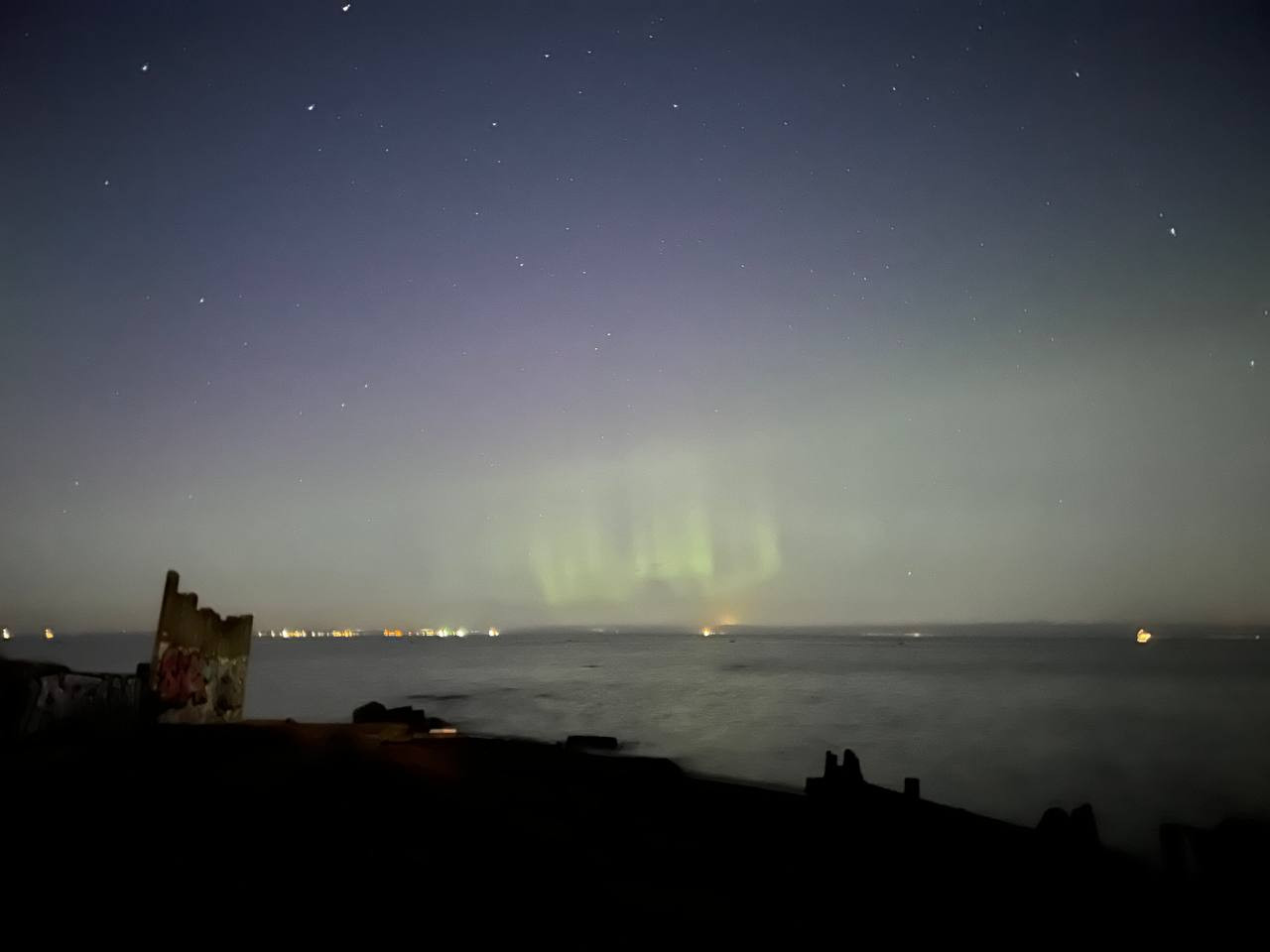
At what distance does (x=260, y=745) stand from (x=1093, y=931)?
15872 millimetres

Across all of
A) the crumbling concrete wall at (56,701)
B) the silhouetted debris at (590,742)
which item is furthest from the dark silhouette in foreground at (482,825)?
the silhouetted debris at (590,742)

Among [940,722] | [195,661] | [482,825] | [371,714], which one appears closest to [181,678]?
[195,661]

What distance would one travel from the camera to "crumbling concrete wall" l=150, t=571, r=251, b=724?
19000 mm

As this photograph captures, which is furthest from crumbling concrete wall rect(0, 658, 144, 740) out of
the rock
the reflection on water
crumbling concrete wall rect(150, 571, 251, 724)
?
the reflection on water

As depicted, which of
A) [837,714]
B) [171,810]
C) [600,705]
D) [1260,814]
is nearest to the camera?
[171,810]

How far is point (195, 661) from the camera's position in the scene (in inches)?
811

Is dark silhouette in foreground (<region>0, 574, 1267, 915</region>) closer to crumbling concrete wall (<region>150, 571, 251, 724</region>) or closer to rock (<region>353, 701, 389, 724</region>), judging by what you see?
crumbling concrete wall (<region>150, 571, 251, 724</region>)

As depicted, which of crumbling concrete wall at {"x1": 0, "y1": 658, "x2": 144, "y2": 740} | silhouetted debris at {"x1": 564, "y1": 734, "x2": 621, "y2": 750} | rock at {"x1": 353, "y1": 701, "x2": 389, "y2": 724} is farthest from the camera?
silhouetted debris at {"x1": 564, "y1": 734, "x2": 621, "y2": 750}

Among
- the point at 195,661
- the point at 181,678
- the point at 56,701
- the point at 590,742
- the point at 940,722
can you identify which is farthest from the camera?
the point at 940,722

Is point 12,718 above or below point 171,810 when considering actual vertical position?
above

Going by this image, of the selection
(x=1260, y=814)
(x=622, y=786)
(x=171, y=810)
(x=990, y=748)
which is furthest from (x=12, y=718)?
(x=990, y=748)

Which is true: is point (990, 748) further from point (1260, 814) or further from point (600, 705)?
point (600, 705)

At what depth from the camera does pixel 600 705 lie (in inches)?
2886

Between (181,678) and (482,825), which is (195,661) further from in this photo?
(482,825)
